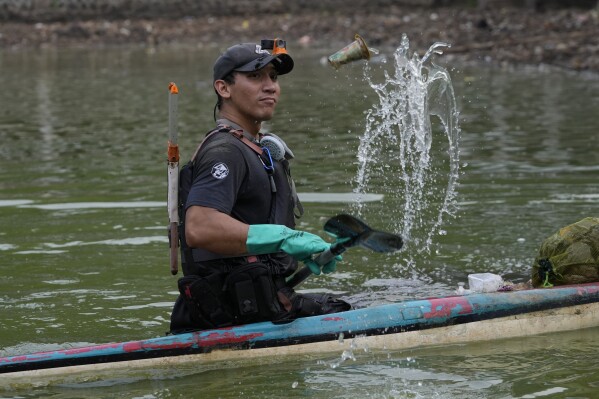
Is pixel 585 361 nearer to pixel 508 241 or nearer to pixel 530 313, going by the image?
pixel 530 313

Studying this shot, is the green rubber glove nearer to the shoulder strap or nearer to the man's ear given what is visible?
the shoulder strap

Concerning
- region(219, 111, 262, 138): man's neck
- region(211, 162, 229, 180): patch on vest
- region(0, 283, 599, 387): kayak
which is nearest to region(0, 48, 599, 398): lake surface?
region(0, 283, 599, 387): kayak

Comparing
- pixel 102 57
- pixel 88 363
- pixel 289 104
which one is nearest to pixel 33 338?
pixel 88 363

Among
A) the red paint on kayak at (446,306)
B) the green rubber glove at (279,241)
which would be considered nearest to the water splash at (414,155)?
the red paint on kayak at (446,306)

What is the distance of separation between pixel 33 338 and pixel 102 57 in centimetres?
2388

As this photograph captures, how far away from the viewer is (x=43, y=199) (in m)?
11.9

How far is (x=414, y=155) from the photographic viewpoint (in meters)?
14.8

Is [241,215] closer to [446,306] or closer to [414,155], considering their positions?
[446,306]

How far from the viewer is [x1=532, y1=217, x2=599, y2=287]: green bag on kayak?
7.50m

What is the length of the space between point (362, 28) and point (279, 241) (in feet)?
91.2

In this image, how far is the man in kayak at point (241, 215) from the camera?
6.19m

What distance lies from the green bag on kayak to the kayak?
18 cm

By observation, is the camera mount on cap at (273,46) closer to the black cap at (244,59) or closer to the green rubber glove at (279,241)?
the black cap at (244,59)

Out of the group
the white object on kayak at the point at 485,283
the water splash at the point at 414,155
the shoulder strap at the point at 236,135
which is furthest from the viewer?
the water splash at the point at 414,155
